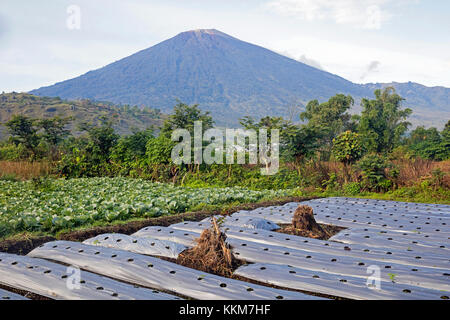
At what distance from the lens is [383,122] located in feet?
60.8

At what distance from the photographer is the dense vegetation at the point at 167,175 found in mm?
5727

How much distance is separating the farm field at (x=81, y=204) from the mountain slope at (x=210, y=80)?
62.5 meters

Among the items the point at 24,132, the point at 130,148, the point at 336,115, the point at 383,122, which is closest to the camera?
the point at 130,148

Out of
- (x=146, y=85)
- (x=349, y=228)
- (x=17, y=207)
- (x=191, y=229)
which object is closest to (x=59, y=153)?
(x=17, y=207)

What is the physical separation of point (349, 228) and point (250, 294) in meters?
2.68

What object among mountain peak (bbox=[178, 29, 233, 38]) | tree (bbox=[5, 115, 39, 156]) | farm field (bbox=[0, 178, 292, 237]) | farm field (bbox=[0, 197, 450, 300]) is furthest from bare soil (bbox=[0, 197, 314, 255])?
mountain peak (bbox=[178, 29, 233, 38])

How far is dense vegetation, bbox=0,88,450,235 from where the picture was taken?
5727mm

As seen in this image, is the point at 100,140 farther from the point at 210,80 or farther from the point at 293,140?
the point at 210,80

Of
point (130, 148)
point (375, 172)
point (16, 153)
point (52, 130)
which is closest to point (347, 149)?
point (375, 172)

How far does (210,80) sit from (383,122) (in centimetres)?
7701

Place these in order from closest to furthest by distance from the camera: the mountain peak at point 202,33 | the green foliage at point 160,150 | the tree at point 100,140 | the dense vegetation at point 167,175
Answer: the dense vegetation at point 167,175 → the green foliage at point 160,150 → the tree at point 100,140 → the mountain peak at point 202,33

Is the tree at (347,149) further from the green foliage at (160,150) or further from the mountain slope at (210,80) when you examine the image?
the mountain slope at (210,80)

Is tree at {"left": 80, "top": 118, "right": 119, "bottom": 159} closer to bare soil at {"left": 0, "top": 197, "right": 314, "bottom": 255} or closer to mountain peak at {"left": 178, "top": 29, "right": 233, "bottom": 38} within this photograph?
bare soil at {"left": 0, "top": 197, "right": 314, "bottom": 255}

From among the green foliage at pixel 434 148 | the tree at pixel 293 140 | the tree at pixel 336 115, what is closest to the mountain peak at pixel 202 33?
the tree at pixel 336 115
